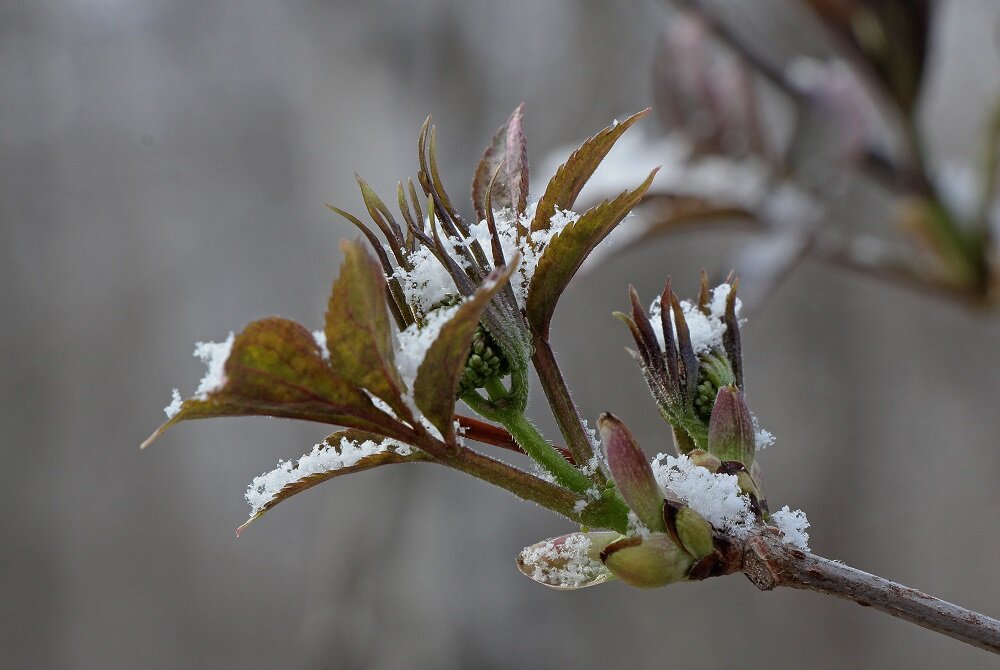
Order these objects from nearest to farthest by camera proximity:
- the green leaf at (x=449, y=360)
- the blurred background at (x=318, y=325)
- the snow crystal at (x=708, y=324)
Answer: the green leaf at (x=449, y=360)
the snow crystal at (x=708, y=324)
the blurred background at (x=318, y=325)

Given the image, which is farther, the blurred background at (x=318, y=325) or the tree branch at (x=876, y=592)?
the blurred background at (x=318, y=325)

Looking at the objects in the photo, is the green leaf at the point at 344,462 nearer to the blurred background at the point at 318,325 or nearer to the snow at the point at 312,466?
the snow at the point at 312,466

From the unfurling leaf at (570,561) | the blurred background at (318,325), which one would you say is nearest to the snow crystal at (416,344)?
the unfurling leaf at (570,561)

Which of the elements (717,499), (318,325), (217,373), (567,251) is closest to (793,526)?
(717,499)

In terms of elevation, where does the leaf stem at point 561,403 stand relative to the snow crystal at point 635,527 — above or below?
above

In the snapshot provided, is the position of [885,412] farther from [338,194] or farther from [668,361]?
[668,361]

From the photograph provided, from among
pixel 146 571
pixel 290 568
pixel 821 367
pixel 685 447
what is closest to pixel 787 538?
pixel 685 447

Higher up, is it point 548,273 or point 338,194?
point 338,194
